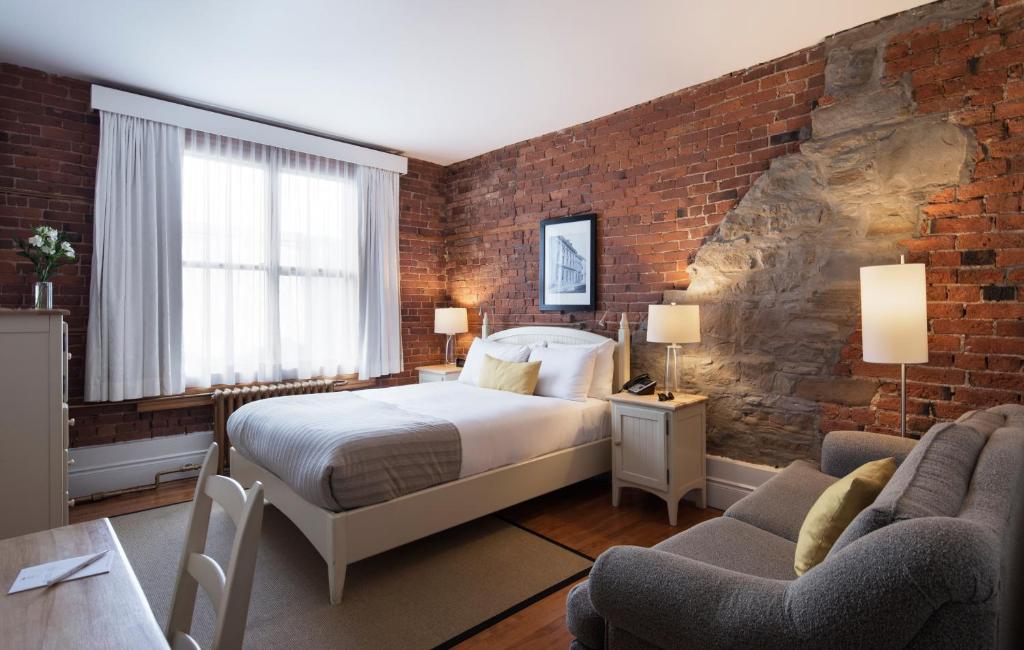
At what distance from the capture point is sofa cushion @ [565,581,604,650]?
1493 millimetres

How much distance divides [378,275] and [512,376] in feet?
6.33

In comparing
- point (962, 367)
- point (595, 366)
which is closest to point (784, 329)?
point (962, 367)

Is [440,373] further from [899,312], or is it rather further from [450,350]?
[899,312]

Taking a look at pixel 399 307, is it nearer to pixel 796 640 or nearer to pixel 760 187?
pixel 760 187

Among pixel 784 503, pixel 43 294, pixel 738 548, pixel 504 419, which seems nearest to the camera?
pixel 738 548

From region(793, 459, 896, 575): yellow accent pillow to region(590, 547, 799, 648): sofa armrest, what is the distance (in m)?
0.39

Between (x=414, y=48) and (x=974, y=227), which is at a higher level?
(x=414, y=48)

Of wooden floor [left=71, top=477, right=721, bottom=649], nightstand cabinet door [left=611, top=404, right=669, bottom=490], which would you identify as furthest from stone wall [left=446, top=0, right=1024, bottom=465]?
wooden floor [left=71, top=477, right=721, bottom=649]

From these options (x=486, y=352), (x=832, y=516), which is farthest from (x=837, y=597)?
(x=486, y=352)

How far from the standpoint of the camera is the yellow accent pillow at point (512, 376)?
153 inches

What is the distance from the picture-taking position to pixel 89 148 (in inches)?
147

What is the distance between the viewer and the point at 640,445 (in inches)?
132

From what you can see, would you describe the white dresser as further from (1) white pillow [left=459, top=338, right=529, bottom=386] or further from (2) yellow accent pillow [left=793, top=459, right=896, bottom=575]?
(2) yellow accent pillow [left=793, top=459, right=896, bottom=575]

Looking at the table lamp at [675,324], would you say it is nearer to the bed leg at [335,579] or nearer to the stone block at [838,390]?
the stone block at [838,390]
